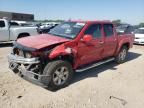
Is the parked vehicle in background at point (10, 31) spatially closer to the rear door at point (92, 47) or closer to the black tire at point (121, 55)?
the black tire at point (121, 55)

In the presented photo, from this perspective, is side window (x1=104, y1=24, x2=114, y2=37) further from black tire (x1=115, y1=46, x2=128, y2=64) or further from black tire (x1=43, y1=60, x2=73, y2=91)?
black tire (x1=43, y1=60, x2=73, y2=91)

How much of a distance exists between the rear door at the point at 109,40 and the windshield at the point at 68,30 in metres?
1.15

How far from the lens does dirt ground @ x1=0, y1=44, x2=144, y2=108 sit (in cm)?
420

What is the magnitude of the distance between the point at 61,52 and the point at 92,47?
1376 mm

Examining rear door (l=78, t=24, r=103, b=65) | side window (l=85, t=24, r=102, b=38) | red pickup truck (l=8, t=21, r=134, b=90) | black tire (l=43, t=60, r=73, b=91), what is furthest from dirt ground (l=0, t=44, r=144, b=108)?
side window (l=85, t=24, r=102, b=38)

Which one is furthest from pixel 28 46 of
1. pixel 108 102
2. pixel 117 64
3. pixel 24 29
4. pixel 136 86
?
pixel 24 29

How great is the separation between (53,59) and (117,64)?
12.8ft

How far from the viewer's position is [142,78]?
242 inches

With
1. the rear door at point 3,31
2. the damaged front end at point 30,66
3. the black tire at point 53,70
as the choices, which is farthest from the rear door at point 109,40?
the rear door at point 3,31

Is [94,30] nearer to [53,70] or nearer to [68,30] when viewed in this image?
[68,30]

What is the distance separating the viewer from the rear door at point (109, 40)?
21.1 feet

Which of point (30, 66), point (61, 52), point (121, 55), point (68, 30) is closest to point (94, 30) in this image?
point (68, 30)

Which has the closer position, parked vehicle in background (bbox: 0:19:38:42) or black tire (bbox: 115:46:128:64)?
black tire (bbox: 115:46:128:64)

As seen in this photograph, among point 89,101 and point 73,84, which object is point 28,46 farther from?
point 89,101
